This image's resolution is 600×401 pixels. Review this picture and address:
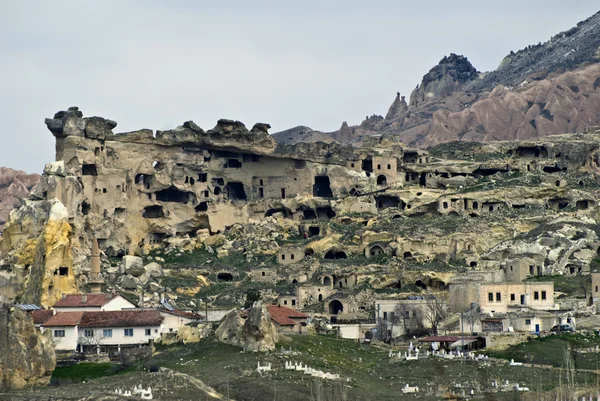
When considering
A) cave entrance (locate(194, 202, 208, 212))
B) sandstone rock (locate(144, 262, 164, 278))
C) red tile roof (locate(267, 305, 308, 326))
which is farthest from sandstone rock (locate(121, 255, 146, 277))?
red tile roof (locate(267, 305, 308, 326))

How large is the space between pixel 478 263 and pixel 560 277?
908 centimetres

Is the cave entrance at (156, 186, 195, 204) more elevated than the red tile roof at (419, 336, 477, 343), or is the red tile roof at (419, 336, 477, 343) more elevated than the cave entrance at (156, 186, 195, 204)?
the cave entrance at (156, 186, 195, 204)

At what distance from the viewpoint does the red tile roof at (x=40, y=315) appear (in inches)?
4232

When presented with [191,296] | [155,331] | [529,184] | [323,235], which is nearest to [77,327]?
[155,331]

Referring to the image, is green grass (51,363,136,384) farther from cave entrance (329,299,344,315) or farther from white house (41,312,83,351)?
cave entrance (329,299,344,315)

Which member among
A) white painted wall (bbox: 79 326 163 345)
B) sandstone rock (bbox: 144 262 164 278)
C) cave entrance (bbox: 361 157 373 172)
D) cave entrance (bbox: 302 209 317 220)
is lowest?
white painted wall (bbox: 79 326 163 345)

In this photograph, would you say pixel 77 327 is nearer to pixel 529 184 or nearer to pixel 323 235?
pixel 323 235

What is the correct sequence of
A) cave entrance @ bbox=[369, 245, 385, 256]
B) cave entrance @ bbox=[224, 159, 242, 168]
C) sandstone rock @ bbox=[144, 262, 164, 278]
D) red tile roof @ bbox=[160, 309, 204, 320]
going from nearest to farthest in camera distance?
red tile roof @ bbox=[160, 309, 204, 320] → sandstone rock @ bbox=[144, 262, 164, 278] → cave entrance @ bbox=[369, 245, 385, 256] → cave entrance @ bbox=[224, 159, 242, 168]

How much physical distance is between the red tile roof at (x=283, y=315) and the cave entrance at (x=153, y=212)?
33347 millimetres

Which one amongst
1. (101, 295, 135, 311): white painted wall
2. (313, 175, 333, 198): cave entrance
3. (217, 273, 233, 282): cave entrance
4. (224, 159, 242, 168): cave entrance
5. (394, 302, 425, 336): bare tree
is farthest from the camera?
(313, 175, 333, 198): cave entrance

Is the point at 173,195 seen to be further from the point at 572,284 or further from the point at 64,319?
the point at 572,284

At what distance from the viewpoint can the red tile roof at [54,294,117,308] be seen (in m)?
111

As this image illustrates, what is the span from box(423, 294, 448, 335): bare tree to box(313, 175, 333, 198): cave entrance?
34.2 meters

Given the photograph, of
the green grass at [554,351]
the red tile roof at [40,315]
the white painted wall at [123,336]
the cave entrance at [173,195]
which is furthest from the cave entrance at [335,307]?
the cave entrance at [173,195]
